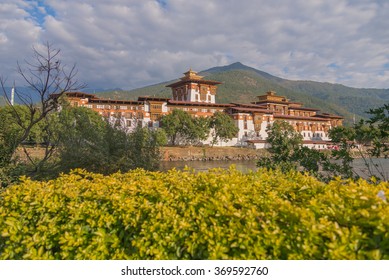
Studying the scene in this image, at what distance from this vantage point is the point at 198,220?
99.5 inches

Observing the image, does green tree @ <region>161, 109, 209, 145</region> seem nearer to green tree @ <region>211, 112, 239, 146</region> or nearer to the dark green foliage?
green tree @ <region>211, 112, 239, 146</region>

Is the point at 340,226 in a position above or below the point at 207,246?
above

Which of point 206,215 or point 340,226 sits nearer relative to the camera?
point 340,226

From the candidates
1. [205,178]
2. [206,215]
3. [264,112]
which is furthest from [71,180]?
[264,112]

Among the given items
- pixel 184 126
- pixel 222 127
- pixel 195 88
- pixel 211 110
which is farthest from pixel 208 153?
pixel 195 88

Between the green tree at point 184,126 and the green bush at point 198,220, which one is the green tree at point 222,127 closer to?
the green tree at point 184,126

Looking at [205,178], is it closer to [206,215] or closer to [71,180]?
[206,215]

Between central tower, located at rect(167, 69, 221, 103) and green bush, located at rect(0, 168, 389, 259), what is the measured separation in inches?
2306

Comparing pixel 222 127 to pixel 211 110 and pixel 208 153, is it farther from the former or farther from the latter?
pixel 211 110

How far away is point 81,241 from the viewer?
2.69 metres

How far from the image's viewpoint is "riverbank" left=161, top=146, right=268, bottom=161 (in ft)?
147
